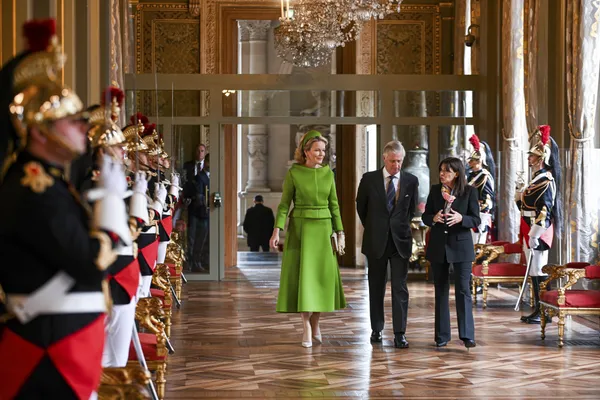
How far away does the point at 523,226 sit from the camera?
29.4 feet

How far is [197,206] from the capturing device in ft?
42.0

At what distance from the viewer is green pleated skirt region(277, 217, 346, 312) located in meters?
7.28

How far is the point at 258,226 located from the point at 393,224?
11264mm

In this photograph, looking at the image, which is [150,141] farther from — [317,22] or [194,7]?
[194,7]

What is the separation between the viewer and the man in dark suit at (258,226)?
719 inches

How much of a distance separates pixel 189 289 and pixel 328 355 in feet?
16.2

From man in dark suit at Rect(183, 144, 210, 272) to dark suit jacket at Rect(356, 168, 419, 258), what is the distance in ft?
18.6

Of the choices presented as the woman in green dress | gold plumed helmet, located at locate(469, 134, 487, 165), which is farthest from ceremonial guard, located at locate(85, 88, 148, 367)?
gold plumed helmet, located at locate(469, 134, 487, 165)

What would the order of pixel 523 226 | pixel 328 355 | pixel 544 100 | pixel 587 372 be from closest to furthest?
pixel 587 372, pixel 328 355, pixel 523 226, pixel 544 100

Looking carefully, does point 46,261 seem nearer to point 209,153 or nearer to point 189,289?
point 189,289

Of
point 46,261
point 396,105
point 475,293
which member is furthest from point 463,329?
point 396,105

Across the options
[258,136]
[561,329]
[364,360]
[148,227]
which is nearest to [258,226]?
[258,136]

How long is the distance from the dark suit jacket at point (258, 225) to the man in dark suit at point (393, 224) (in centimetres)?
1087

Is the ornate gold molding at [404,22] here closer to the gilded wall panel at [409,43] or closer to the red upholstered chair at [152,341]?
the gilded wall panel at [409,43]
